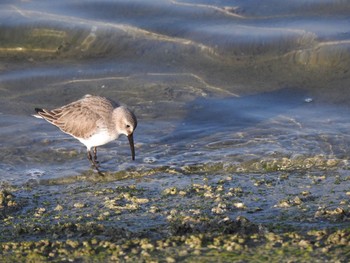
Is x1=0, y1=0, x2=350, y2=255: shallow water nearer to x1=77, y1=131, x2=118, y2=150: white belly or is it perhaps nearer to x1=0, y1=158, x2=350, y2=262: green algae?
x1=0, y1=158, x2=350, y2=262: green algae

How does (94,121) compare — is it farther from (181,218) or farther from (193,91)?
(181,218)

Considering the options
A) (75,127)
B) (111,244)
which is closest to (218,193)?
(111,244)

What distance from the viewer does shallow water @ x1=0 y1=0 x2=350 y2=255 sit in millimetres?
8406

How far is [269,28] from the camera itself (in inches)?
483

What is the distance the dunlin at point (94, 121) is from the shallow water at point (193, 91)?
0.24m

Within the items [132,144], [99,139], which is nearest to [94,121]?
[99,139]

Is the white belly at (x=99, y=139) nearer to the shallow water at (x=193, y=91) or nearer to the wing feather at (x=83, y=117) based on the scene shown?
the wing feather at (x=83, y=117)

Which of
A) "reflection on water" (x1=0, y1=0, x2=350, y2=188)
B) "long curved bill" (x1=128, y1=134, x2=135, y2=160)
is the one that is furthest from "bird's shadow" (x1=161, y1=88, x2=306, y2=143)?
"long curved bill" (x1=128, y1=134, x2=135, y2=160)

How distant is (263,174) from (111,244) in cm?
260

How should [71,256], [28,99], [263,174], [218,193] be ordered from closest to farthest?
[71,256]
[218,193]
[263,174]
[28,99]

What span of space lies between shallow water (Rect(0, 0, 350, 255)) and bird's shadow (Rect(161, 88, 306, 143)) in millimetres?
25

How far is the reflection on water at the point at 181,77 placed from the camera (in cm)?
919

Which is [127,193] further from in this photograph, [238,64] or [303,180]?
[238,64]

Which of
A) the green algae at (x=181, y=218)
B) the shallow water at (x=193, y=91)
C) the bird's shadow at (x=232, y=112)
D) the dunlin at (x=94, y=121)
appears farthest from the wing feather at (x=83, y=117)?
the bird's shadow at (x=232, y=112)
